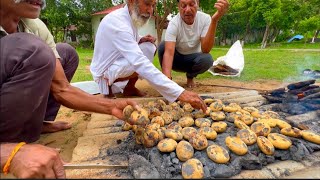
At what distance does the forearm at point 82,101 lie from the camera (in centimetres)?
222

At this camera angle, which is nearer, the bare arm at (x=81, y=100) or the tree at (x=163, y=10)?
the bare arm at (x=81, y=100)

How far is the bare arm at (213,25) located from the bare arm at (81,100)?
210 cm

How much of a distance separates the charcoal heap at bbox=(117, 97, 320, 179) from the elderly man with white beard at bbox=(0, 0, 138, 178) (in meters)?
0.34

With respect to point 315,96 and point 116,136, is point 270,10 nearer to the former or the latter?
point 315,96

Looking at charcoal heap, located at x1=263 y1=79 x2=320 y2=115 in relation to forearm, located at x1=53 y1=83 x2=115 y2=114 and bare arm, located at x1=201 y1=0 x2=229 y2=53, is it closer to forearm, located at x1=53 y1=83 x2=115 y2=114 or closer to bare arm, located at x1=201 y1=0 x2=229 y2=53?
bare arm, located at x1=201 y1=0 x2=229 y2=53

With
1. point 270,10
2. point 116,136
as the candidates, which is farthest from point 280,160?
point 270,10

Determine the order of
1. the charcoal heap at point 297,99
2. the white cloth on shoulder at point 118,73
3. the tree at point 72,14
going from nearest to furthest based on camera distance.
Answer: the charcoal heap at point 297,99 → the white cloth on shoulder at point 118,73 → the tree at point 72,14

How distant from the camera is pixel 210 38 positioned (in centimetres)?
408

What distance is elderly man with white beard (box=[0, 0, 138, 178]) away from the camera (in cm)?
156

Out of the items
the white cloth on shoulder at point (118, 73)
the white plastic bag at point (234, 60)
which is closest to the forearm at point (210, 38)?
the white cloth on shoulder at point (118, 73)

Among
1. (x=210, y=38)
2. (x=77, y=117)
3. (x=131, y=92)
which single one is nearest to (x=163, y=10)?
(x=210, y=38)

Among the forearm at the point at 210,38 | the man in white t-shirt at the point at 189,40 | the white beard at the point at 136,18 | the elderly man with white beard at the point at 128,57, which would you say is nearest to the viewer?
the elderly man with white beard at the point at 128,57

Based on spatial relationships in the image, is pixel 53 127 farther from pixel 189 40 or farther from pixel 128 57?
pixel 189 40

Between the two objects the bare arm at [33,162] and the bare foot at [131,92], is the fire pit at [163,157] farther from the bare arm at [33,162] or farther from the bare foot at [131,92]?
the bare foot at [131,92]
